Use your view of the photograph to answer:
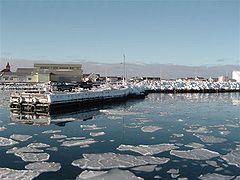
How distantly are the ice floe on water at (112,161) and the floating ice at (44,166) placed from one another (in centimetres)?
73

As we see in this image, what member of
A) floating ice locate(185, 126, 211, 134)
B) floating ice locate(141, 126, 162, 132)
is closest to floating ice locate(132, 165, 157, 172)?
floating ice locate(141, 126, 162, 132)

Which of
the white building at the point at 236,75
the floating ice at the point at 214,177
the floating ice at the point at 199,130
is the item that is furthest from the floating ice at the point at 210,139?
the white building at the point at 236,75

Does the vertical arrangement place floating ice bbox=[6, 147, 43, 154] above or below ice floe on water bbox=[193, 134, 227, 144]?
below

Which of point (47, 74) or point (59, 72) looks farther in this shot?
point (59, 72)

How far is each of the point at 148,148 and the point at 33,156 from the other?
509 cm

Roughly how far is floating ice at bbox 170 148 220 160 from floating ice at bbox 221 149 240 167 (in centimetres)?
48

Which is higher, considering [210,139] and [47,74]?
[47,74]

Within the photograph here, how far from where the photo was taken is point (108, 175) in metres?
11.3

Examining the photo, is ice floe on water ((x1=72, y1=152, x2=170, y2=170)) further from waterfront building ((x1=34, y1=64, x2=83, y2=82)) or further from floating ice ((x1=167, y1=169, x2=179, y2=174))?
waterfront building ((x1=34, y1=64, x2=83, y2=82))

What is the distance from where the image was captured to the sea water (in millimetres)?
11781

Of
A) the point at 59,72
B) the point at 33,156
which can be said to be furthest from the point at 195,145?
the point at 59,72

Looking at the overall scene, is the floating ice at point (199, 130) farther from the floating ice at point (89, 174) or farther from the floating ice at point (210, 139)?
the floating ice at point (89, 174)

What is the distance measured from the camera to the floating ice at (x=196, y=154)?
13883mm

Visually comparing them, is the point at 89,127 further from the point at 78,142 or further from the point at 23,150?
the point at 23,150
